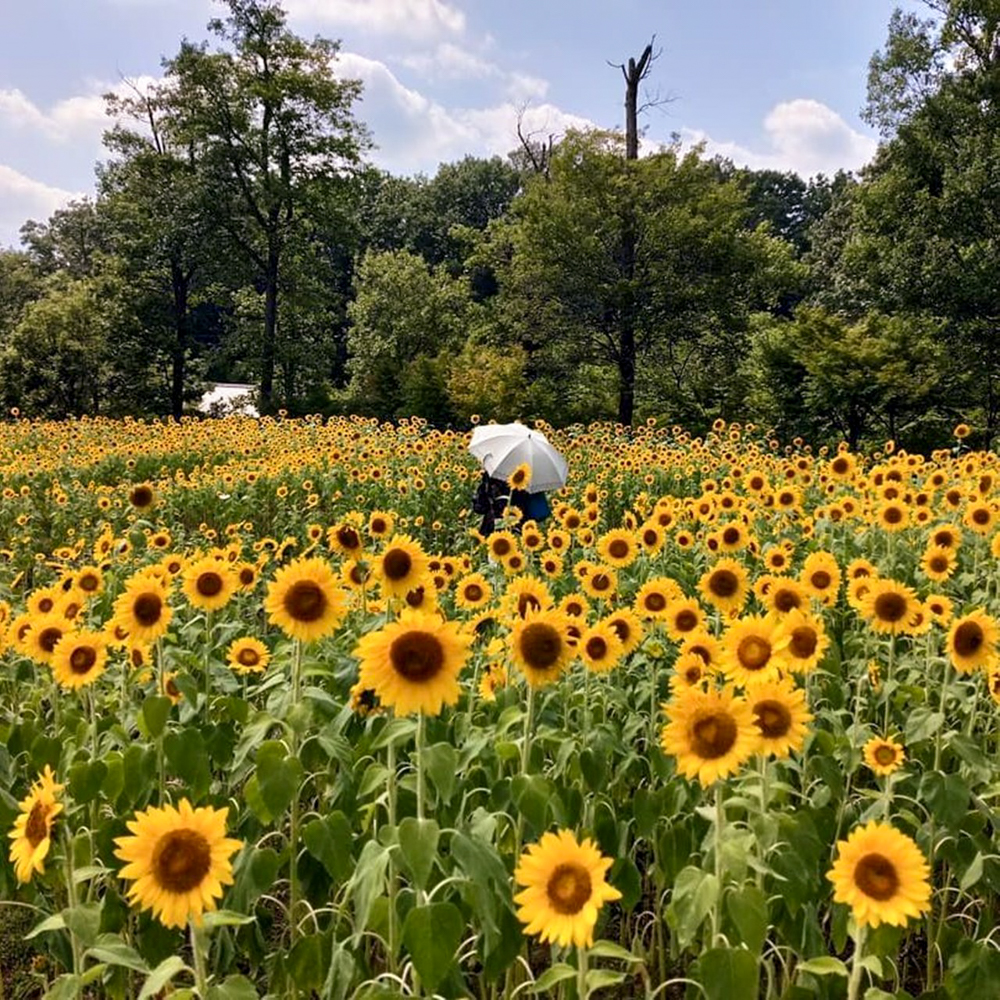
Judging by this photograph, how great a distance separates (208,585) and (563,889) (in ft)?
5.29

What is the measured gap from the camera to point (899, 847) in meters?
1.29

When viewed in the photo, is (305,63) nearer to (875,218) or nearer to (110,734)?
(875,218)

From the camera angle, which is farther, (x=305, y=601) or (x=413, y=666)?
(x=305, y=601)

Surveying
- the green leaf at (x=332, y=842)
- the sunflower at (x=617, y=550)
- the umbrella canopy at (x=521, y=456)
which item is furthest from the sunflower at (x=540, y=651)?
the umbrella canopy at (x=521, y=456)

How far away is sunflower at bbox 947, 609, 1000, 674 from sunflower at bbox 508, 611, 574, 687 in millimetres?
1124

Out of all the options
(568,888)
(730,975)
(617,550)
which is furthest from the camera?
(617,550)

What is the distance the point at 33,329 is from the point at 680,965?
23.6 m


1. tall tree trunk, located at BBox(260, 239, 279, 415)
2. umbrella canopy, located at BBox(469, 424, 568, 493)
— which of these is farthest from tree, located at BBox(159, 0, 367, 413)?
umbrella canopy, located at BBox(469, 424, 568, 493)

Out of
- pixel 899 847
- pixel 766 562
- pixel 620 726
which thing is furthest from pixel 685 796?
pixel 766 562

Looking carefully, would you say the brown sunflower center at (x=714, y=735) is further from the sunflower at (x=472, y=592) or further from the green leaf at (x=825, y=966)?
the sunflower at (x=472, y=592)

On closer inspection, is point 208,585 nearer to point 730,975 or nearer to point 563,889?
point 563,889

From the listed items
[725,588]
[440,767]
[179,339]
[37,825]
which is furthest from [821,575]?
[179,339]

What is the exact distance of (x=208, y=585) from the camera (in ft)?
8.04

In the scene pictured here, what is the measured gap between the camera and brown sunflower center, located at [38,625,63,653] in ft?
7.63
